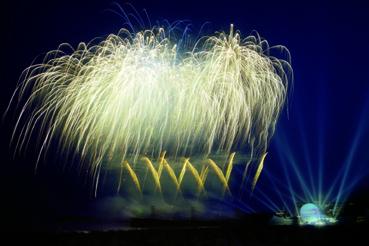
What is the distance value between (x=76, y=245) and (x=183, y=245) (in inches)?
168

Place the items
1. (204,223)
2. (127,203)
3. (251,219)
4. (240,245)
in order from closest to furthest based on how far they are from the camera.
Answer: (240,245)
(204,223)
(251,219)
(127,203)

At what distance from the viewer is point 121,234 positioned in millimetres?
19734

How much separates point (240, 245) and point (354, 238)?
15.5ft

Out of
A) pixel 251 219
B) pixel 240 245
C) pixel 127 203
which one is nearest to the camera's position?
pixel 240 245

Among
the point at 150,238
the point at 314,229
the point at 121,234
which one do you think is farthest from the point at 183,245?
the point at 314,229

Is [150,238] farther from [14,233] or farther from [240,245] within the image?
[14,233]

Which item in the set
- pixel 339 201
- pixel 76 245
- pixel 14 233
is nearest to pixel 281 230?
pixel 76 245

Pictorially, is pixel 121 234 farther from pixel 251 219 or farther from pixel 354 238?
pixel 251 219

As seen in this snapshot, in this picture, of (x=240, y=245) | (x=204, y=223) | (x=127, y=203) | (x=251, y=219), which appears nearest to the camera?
(x=240, y=245)

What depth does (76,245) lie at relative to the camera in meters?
19.3

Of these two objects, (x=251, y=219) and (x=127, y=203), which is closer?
(x=251, y=219)

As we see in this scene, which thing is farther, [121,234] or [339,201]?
[339,201]

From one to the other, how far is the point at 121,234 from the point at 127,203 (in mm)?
26375

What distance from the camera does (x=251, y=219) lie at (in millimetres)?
31531
